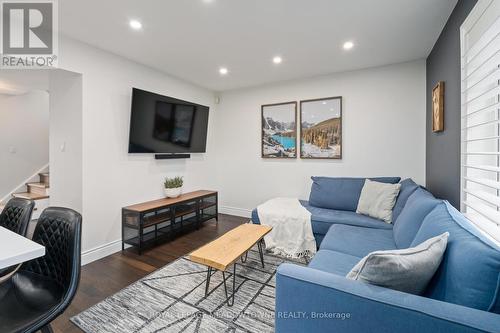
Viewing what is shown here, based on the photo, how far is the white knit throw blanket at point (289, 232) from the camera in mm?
2818

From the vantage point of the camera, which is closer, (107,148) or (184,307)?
(184,307)


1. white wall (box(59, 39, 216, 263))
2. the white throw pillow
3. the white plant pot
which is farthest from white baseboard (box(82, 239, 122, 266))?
the white throw pillow

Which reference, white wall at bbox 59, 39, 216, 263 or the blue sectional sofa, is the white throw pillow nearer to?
the blue sectional sofa

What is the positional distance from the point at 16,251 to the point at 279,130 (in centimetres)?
360

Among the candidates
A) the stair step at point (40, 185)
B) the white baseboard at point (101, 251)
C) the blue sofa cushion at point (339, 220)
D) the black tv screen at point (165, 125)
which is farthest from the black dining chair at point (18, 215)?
the stair step at point (40, 185)

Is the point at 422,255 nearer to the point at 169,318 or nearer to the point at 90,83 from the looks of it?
the point at 169,318

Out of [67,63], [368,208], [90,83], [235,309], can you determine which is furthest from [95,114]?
[368,208]

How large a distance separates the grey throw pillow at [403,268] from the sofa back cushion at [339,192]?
2.10m

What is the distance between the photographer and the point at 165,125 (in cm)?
351

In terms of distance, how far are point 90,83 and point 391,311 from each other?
11.0ft

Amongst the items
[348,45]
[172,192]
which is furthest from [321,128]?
[172,192]

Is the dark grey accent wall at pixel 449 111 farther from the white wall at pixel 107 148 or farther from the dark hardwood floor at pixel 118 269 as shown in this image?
the white wall at pixel 107 148

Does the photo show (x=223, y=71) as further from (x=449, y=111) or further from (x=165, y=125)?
(x=449, y=111)

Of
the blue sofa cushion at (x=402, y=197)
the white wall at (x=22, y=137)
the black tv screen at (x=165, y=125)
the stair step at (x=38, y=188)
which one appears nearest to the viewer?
the blue sofa cushion at (x=402, y=197)
